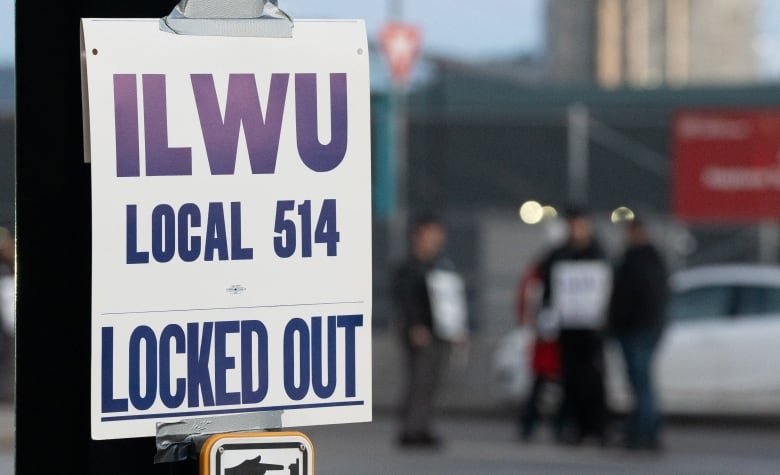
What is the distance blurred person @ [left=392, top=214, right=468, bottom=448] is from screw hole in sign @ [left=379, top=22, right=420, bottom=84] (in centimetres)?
571

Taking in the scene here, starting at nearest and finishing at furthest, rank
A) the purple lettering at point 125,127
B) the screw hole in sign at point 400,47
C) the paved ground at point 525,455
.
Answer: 1. the purple lettering at point 125,127
2. the paved ground at point 525,455
3. the screw hole in sign at point 400,47

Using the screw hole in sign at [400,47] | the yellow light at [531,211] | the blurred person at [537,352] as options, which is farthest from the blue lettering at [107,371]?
the yellow light at [531,211]

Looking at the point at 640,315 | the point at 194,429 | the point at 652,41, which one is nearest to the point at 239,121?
the point at 194,429

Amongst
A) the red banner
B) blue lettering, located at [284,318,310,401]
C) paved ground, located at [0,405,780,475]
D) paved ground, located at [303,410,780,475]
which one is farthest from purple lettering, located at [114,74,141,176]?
the red banner

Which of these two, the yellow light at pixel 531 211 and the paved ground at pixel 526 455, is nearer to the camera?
the paved ground at pixel 526 455

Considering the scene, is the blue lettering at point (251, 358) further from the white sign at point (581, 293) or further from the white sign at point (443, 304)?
the white sign at point (581, 293)

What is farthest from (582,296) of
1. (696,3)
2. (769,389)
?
(696,3)

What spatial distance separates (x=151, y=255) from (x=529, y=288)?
958 cm

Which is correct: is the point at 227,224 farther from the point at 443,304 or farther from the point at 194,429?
the point at 443,304

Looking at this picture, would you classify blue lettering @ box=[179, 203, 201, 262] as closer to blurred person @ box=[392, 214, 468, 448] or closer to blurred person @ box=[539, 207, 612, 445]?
blurred person @ box=[392, 214, 468, 448]

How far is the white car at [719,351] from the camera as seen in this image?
43.9ft

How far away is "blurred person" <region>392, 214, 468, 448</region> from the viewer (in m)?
11.3

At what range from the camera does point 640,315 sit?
11344 mm

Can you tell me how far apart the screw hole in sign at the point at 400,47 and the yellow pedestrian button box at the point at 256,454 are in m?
14.5
